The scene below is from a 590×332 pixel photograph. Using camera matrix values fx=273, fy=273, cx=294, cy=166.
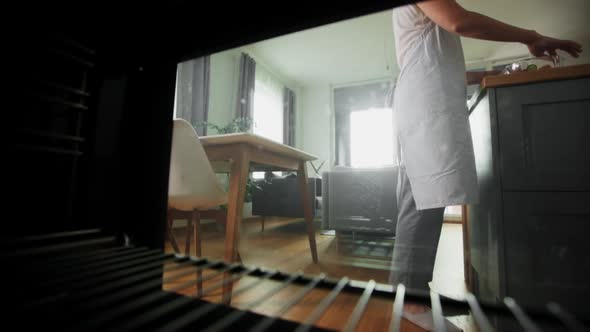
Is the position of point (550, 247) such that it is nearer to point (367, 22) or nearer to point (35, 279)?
→ point (35, 279)

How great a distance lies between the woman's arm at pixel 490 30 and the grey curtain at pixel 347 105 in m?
4.11

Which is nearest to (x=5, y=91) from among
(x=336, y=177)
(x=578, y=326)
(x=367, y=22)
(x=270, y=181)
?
(x=578, y=326)

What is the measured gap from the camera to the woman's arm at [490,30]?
70 centimetres

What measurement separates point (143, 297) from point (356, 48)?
→ 419 centimetres

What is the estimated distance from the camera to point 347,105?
4957mm

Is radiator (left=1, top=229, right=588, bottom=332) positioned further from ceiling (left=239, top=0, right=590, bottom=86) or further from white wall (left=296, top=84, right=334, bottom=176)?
white wall (left=296, top=84, right=334, bottom=176)

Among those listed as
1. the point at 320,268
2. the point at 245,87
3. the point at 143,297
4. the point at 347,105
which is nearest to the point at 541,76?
the point at 143,297

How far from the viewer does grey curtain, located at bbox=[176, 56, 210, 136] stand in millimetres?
2765

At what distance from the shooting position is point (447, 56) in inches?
33.9

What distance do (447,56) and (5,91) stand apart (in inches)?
39.7

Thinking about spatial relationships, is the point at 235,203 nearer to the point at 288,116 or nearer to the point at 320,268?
the point at 320,268

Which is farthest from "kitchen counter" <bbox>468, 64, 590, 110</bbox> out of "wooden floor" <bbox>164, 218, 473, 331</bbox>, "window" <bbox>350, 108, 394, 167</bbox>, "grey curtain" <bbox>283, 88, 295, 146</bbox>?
"grey curtain" <bbox>283, 88, 295, 146</bbox>

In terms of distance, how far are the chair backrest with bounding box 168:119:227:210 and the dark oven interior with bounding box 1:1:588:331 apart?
79cm

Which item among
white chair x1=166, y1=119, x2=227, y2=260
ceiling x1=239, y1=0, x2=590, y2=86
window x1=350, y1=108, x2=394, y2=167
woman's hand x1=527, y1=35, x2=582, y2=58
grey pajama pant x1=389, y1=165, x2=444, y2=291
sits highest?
ceiling x1=239, y1=0, x2=590, y2=86
